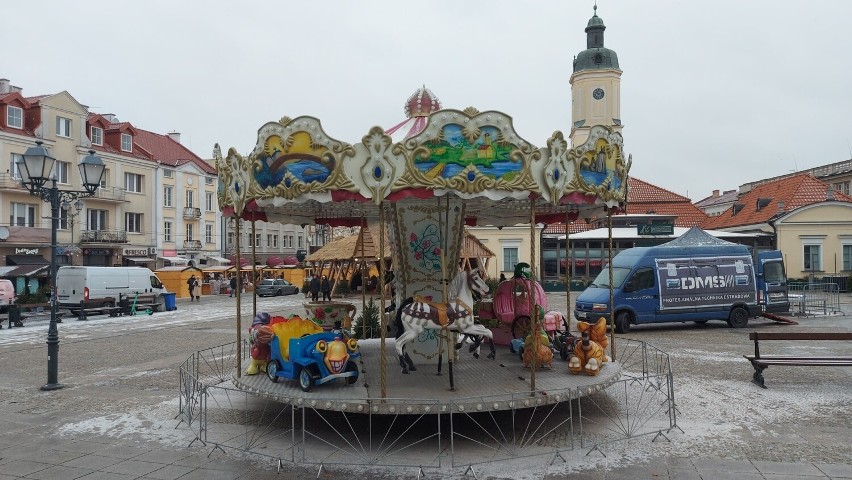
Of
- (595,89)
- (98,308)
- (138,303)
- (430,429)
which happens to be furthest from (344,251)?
(595,89)

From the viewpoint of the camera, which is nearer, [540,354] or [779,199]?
[540,354]

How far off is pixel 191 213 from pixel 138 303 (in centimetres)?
2099

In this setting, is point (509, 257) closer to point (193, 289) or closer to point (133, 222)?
point (193, 289)

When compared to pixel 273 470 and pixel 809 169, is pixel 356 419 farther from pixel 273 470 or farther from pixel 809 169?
pixel 809 169

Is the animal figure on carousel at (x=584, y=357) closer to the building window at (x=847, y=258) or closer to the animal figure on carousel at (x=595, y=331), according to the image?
the animal figure on carousel at (x=595, y=331)

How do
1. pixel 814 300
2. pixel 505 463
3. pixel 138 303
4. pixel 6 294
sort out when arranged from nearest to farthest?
pixel 505 463 → pixel 6 294 → pixel 138 303 → pixel 814 300

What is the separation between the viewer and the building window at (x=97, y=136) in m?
41.8

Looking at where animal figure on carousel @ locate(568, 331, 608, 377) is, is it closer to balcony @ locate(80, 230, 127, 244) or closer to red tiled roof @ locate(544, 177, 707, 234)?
red tiled roof @ locate(544, 177, 707, 234)

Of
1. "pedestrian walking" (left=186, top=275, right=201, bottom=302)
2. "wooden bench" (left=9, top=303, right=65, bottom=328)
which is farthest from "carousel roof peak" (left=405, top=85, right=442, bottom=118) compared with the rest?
"pedestrian walking" (left=186, top=275, right=201, bottom=302)

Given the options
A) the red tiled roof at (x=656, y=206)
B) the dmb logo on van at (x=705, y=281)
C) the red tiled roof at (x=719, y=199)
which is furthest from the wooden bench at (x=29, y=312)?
the red tiled roof at (x=719, y=199)

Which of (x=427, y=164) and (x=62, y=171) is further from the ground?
(x=62, y=171)

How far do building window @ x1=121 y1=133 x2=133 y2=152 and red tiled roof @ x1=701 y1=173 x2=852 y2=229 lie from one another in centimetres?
4180

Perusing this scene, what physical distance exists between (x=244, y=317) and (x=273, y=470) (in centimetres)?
2076

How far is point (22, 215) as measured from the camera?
37750 millimetres
